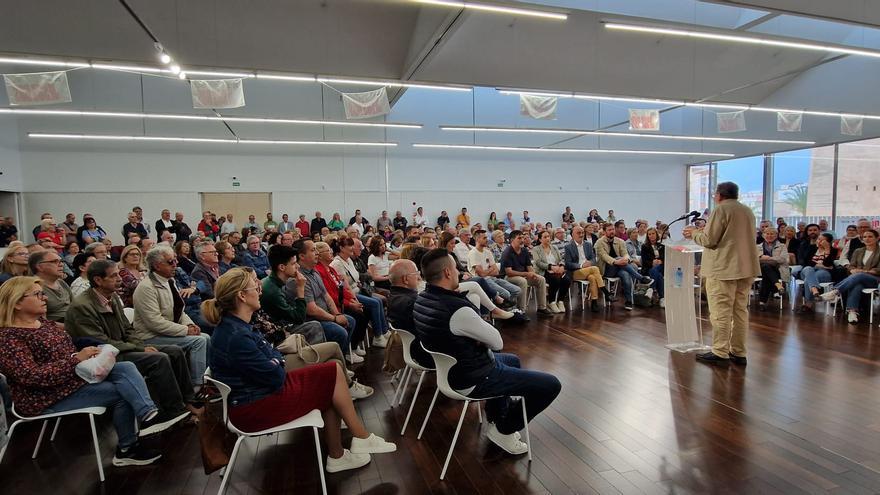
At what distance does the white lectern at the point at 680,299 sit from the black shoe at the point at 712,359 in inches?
11.8

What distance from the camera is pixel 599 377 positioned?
3.93 metres

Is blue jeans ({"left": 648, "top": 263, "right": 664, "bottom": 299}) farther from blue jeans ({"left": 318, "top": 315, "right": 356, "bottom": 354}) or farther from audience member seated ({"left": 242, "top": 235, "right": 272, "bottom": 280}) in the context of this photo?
audience member seated ({"left": 242, "top": 235, "right": 272, "bottom": 280})

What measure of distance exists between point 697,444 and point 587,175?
49.7 ft

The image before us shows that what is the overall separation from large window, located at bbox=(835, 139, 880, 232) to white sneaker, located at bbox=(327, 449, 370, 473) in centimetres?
1442

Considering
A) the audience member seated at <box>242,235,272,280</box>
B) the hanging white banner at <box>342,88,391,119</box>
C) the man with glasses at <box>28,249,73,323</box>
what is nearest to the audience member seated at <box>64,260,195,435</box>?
the man with glasses at <box>28,249,73,323</box>

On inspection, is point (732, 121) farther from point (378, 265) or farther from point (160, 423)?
point (160, 423)

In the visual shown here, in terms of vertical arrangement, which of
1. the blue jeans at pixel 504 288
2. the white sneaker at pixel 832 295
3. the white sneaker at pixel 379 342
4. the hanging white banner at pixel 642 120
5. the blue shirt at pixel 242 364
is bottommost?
the white sneaker at pixel 379 342

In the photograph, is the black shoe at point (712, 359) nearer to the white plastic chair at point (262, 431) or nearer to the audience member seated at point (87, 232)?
the white plastic chair at point (262, 431)

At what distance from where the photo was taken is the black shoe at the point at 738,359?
13.6 ft

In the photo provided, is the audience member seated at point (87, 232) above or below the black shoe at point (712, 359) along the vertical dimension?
above

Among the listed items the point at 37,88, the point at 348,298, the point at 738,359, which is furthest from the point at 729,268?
the point at 37,88

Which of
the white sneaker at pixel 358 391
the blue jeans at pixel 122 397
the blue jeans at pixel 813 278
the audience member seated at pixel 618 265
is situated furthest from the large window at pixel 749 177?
the blue jeans at pixel 122 397

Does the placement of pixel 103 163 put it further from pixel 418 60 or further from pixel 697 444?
pixel 697 444

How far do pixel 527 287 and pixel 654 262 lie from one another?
6.72 ft
